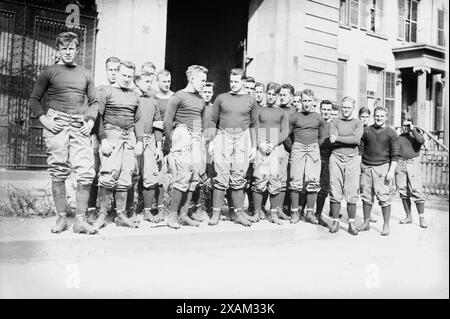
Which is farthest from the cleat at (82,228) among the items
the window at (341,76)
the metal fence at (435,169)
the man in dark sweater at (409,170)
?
the window at (341,76)

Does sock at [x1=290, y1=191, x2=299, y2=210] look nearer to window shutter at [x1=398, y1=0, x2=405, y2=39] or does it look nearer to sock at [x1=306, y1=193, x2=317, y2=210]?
sock at [x1=306, y1=193, x2=317, y2=210]

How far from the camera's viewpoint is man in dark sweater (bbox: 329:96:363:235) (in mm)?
5387

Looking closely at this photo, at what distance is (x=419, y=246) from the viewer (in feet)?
16.0

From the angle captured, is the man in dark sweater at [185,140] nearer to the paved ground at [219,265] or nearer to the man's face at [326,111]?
the paved ground at [219,265]

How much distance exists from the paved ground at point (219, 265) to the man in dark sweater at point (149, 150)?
1.98 ft

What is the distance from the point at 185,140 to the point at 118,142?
2.41 feet

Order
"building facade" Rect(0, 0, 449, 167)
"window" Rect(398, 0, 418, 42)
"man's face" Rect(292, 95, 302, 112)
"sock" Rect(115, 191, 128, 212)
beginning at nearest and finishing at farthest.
A: "sock" Rect(115, 191, 128, 212), "man's face" Rect(292, 95, 302, 112), "building facade" Rect(0, 0, 449, 167), "window" Rect(398, 0, 418, 42)

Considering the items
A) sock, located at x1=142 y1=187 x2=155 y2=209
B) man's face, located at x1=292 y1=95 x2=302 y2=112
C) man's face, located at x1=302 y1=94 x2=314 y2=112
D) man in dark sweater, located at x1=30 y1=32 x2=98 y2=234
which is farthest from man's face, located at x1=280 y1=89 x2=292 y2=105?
man in dark sweater, located at x1=30 y1=32 x2=98 y2=234

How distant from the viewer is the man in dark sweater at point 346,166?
17.7ft

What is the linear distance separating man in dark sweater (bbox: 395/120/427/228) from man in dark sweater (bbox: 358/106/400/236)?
106 cm

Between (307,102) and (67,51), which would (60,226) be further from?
(307,102)

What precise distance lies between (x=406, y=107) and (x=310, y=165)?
1308 centimetres
